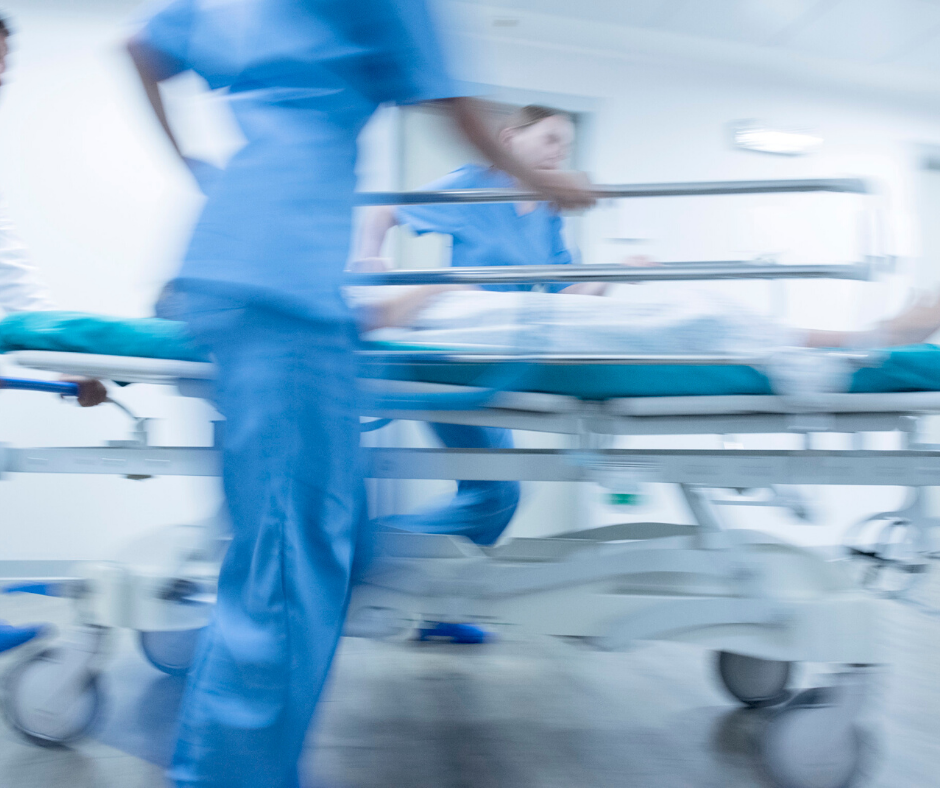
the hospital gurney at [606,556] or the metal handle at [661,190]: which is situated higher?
the metal handle at [661,190]

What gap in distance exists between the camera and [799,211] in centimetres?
305

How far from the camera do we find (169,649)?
1.68m

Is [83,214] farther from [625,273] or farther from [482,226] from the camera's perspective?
[625,273]

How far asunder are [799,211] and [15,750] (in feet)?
10.1

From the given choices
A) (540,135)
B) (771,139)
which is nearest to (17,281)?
(540,135)

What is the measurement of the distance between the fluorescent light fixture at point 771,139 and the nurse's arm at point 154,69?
3.27 metres

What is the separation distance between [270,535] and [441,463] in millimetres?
321

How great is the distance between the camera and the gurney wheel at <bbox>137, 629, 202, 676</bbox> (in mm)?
1674

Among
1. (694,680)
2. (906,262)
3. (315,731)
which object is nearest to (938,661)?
(694,680)

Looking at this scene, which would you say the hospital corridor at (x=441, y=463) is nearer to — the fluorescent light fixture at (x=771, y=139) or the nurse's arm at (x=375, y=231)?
the nurse's arm at (x=375, y=231)

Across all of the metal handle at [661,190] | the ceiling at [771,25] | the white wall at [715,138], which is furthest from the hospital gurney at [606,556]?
the ceiling at [771,25]

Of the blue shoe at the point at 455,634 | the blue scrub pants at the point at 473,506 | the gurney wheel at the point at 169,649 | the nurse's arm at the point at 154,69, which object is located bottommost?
the blue shoe at the point at 455,634

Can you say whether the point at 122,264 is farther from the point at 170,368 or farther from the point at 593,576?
the point at 593,576

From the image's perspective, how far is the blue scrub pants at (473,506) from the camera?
5.05ft
